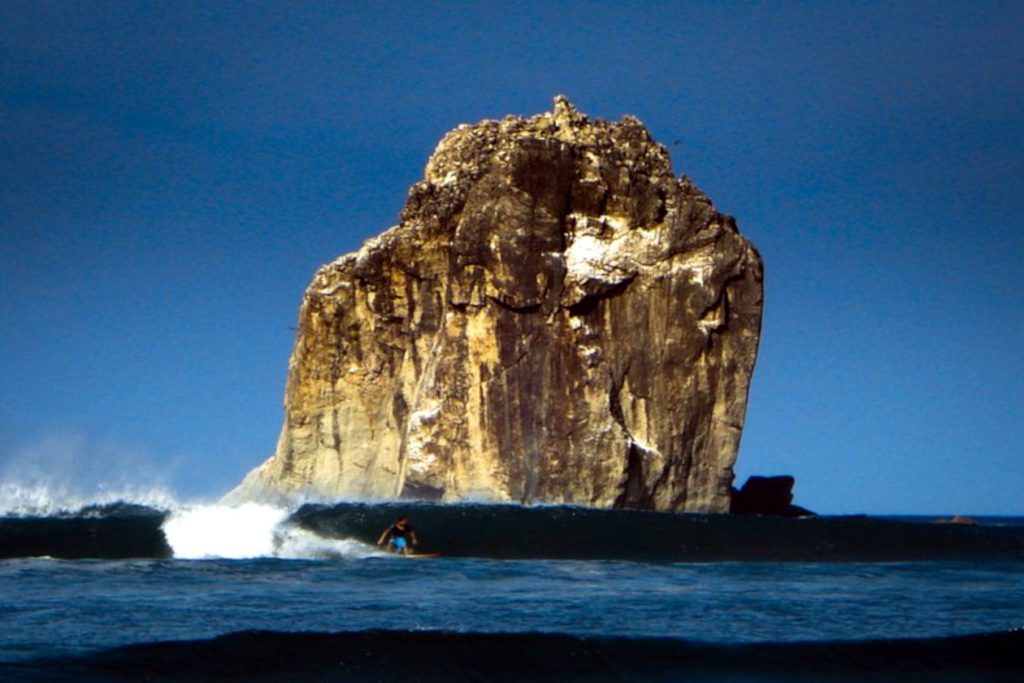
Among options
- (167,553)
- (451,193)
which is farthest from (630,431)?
(167,553)

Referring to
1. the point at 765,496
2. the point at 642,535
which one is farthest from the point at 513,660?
the point at 765,496

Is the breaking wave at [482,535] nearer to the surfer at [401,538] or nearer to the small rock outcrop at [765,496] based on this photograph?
the surfer at [401,538]

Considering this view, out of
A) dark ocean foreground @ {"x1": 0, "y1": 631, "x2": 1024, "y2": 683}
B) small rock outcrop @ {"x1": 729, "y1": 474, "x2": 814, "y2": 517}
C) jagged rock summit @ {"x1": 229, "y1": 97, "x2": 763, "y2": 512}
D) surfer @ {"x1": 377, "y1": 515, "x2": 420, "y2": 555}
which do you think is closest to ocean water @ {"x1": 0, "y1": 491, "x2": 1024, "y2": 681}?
dark ocean foreground @ {"x1": 0, "y1": 631, "x2": 1024, "y2": 683}

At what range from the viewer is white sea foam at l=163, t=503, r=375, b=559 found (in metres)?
28.4

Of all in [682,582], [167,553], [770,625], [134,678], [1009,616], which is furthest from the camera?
[167,553]

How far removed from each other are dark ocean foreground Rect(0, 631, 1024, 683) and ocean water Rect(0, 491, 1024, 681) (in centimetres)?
3

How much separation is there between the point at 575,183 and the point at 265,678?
94.1 ft

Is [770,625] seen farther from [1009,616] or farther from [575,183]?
[575,183]

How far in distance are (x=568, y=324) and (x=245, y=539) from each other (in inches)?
544

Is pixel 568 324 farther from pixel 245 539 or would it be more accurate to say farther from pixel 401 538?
pixel 245 539

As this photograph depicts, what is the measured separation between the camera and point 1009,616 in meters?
20.1

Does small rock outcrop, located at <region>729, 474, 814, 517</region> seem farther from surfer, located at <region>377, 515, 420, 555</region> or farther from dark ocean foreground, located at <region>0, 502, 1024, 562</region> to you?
surfer, located at <region>377, 515, 420, 555</region>

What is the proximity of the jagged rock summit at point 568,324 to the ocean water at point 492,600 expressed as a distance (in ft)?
14.9

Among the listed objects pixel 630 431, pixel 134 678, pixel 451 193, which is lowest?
pixel 134 678
